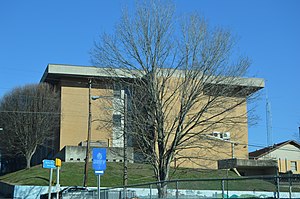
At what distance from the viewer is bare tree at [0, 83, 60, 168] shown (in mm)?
61250

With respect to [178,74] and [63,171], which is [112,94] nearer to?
[178,74]

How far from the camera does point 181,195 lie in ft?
64.7

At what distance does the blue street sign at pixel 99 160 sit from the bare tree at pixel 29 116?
136 feet

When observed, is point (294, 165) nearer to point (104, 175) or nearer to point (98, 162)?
point (104, 175)

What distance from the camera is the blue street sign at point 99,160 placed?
20641 mm

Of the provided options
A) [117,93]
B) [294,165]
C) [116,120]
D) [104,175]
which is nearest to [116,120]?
[116,120]

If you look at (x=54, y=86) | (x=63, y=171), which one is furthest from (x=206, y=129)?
(x=54, y=86)

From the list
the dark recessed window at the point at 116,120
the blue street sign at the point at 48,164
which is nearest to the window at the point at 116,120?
the dark recessed window at the point at 116,120

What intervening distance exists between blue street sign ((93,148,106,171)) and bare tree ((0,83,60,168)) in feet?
136

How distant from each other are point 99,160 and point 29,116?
42.2 meters

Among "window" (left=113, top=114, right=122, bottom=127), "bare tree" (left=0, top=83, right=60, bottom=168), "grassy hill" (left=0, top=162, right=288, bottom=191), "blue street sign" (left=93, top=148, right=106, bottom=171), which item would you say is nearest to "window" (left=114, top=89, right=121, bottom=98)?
"window" (left=113, top=114, right=122, bottom=127)

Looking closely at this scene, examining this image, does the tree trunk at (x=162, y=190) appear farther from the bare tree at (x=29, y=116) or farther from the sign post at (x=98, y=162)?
the bare tree at (x=29, y=116)

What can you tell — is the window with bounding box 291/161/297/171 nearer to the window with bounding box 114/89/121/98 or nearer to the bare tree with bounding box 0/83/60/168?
the bare tree with bounding box 0/83/60/168

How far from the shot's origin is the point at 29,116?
61156mm
